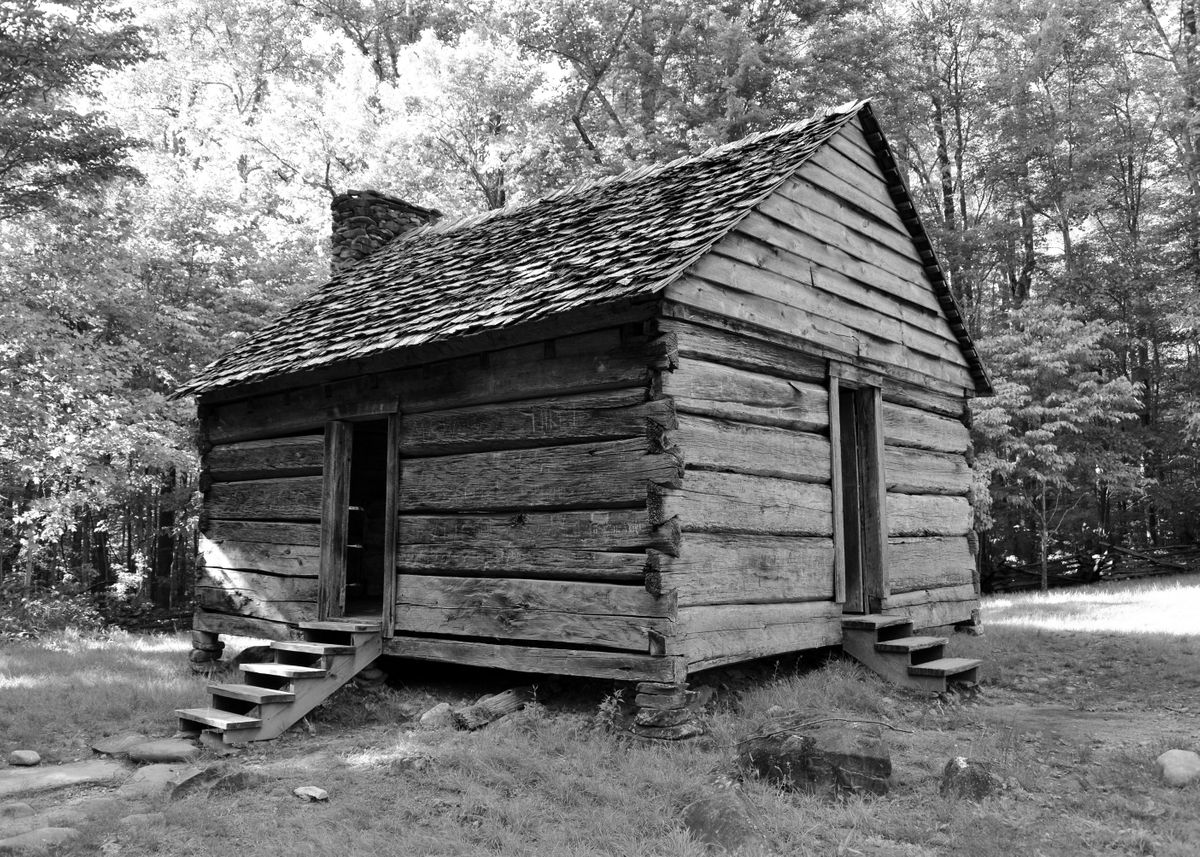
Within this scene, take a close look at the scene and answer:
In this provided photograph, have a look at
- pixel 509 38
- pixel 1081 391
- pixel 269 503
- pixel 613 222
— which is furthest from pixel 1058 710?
pixel 509 38

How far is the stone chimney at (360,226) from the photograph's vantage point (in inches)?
534

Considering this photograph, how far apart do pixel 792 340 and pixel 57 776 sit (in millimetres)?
6397

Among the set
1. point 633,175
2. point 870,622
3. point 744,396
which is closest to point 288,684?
point 744,396

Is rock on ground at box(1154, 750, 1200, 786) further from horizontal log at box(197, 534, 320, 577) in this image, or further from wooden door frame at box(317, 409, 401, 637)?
horizontal log at box(197, 534, 320, 577)

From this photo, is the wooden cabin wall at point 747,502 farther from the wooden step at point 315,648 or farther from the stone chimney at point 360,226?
the stone chimney at point 360,226

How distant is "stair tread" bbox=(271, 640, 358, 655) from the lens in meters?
7.82

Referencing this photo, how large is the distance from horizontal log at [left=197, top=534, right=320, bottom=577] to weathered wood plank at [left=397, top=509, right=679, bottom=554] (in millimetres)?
1412

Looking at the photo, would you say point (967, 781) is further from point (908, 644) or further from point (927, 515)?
point (927, 515)

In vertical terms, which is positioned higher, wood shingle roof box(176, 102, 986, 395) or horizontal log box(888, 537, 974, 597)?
wood shingle roof box(176, 102, 986, 395)

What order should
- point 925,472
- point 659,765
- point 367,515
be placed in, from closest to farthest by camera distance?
1. point 659,765
2. point 925,472
3. point 367,515

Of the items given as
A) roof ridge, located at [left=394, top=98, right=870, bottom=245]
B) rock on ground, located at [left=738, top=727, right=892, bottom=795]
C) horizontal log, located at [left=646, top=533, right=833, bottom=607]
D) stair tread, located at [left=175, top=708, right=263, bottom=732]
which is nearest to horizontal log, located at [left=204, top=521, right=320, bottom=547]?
stair tread, located at [left=175, top=708, right=263, bottom=732]

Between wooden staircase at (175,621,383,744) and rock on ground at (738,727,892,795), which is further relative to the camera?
wooden staircase at (175,621,383,744)

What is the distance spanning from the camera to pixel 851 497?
928cm

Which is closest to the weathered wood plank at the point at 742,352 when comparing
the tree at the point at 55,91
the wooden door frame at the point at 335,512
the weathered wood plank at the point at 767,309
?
the weathered wood plank at the point at 767,309
